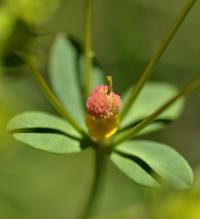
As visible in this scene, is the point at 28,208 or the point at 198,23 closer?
the point at 28,208

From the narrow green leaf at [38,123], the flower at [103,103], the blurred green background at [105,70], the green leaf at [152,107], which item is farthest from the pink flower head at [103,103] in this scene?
the blurred green background at [105,70]

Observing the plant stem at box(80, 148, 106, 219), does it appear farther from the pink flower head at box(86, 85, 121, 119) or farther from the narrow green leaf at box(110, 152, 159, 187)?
the pink flower head at box(86, 85, 121, 119)

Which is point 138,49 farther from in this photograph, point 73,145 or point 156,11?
point 73,145

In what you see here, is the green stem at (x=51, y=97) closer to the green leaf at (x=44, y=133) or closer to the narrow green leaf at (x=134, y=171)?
the green leaf at (x=44, y=133)

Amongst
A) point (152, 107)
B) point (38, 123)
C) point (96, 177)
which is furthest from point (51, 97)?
point (152, 107)

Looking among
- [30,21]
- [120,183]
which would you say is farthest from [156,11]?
[30,21]

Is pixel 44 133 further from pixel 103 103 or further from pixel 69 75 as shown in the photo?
pixel 69 75
